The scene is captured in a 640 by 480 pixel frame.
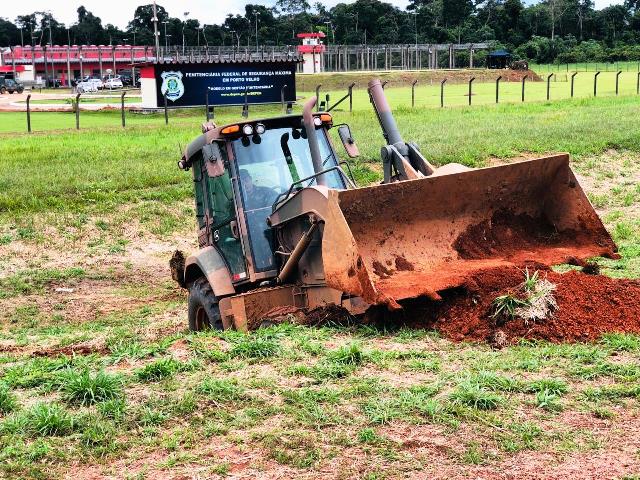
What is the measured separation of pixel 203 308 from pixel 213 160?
1.63 m

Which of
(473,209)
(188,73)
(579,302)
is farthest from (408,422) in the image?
(188,73)

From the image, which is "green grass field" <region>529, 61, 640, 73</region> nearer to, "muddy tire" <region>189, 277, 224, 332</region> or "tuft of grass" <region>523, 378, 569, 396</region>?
"muddy tire" <region>189, 277, 224, 332</region>

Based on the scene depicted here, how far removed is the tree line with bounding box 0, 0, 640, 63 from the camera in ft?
380

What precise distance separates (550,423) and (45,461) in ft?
9.84

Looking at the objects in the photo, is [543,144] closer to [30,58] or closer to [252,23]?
[30,58]

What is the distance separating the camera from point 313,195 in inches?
316

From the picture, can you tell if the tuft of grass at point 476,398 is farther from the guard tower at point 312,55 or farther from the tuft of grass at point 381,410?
the guard tower at point 312,55

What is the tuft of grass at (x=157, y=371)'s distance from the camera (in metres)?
6.61

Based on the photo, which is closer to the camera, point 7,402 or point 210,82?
point 7,402

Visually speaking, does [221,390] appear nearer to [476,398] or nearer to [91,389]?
[91,389]

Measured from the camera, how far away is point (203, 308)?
9367 millimetres

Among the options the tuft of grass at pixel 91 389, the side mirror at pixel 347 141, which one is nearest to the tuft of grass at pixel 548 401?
the tuft of grass at pixel 91 389

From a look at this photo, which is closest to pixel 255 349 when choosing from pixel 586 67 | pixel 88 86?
pixel 88 86

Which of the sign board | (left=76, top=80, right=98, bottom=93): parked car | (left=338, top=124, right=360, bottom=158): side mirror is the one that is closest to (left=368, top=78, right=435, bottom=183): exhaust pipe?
(left=338, top=124, right=360, bottom=158): side mirror
